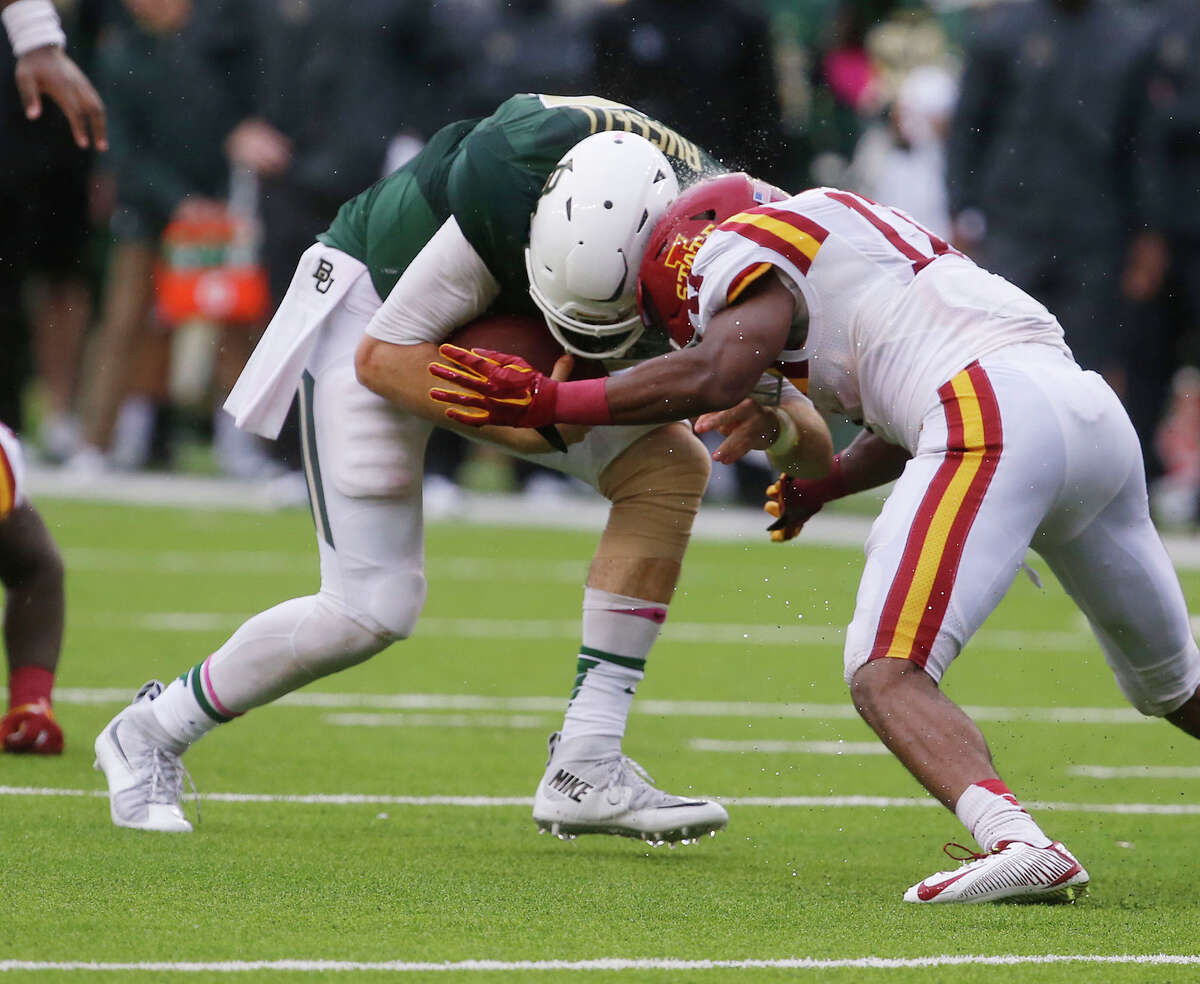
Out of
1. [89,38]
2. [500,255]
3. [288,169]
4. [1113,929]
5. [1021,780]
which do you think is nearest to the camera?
[1113,929]

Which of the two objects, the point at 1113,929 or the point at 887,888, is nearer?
the point at 1113,929

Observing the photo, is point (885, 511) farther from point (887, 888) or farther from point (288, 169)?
point (288, 169)

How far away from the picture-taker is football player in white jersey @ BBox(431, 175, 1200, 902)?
4062mm

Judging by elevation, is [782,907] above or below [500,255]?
below

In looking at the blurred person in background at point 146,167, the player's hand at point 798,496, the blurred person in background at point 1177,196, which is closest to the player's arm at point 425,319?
the player's hand at point 798,496

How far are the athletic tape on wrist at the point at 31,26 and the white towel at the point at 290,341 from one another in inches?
44.2

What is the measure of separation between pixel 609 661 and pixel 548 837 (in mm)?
407

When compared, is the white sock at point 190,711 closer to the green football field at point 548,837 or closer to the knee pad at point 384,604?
the green football field at point 548,837

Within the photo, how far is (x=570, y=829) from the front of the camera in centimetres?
483

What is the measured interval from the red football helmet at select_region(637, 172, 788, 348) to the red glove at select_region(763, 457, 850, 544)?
1.69ft

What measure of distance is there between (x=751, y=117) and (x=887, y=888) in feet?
14.9

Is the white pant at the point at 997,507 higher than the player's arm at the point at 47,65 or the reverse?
the reverse

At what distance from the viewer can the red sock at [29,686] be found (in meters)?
5.61

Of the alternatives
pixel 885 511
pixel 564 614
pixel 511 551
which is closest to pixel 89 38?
pixel 511 551
